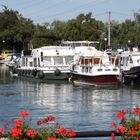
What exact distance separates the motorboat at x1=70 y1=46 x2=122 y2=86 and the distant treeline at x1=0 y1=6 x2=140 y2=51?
42.2 metres

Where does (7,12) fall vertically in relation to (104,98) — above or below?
above

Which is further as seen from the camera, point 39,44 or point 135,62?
point 39,44

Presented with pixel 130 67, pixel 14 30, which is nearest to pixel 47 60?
pixel 130 67

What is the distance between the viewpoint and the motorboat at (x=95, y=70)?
4959 centimetres

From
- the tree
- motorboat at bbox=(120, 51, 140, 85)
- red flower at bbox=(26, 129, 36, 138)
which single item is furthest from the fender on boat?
the tree

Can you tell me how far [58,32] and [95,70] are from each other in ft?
254

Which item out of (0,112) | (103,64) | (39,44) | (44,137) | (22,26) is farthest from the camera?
(22,26)

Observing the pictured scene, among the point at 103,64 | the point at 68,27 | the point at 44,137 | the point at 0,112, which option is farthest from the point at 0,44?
the point at 44,137

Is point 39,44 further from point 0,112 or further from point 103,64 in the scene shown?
point 0,112

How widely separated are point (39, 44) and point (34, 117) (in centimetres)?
8862

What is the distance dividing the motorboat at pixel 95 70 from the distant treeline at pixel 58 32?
138ft

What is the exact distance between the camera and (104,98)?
125ft

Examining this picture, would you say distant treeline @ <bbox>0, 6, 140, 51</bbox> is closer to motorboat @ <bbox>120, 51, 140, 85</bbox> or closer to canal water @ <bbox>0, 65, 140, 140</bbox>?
motorboat @ <bbox>120, 51, 140, 85</bbox>

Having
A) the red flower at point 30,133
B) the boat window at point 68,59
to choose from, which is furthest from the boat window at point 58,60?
the red flower at point 30,133
